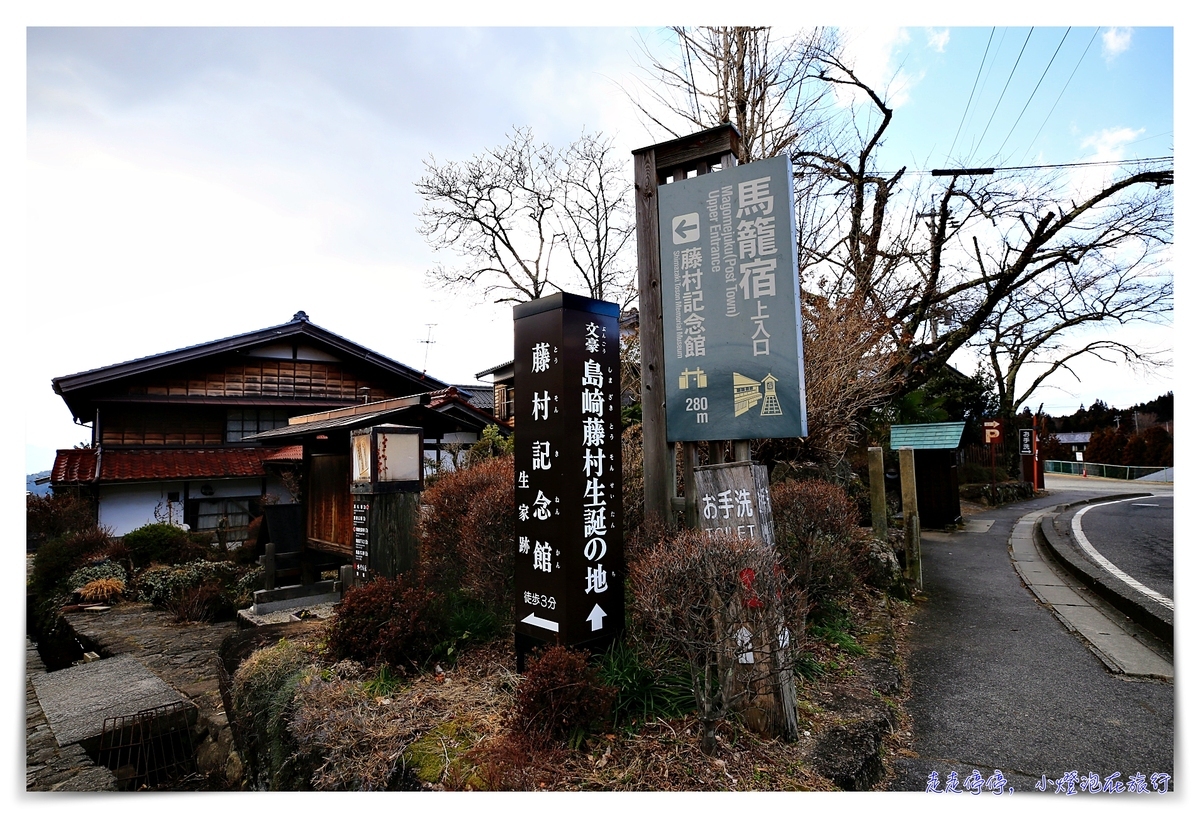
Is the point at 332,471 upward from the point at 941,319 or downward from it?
downward

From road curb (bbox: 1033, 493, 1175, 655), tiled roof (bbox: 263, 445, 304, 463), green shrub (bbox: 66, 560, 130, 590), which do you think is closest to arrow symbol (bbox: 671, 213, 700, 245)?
road curb (bbox: 1033, 493, 1175, 655)

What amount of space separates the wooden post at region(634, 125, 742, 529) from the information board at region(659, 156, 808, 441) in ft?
0.92

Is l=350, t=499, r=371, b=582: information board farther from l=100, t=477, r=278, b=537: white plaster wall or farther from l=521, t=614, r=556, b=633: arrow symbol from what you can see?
l=100, t=477, r=278, b=537: white plaster wall

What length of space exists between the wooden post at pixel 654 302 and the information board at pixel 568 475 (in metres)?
0.51

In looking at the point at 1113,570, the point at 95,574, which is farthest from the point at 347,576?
the point at 1113,570

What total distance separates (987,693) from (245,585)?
11127 millimetres

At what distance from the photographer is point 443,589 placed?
6.54m

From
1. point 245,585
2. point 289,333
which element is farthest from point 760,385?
point 289,333

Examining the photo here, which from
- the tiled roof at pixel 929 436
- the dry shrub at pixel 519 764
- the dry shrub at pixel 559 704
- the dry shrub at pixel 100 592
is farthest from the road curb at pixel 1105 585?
the dry shrub at pixel 100 592

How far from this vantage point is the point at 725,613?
145 inches

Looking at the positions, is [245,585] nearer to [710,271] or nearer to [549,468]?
[549,468]

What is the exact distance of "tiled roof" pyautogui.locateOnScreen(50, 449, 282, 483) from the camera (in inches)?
532

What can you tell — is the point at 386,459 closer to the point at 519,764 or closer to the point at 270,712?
the point at 270,712

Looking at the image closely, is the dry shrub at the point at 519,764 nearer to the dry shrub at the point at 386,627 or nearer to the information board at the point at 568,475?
the information board at the point at 568,475
